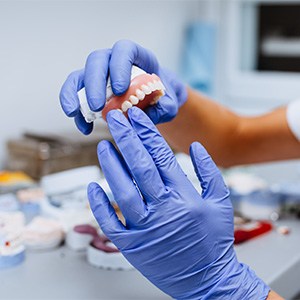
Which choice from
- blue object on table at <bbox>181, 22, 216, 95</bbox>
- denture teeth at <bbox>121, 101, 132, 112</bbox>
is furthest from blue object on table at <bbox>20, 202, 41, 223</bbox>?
blue object on table at <bbox>181, 22, 216, 95</bbox>

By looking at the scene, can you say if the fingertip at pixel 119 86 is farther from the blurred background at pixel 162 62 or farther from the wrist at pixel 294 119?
the wrist at pixel 294 119

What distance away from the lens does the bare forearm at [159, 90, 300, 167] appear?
147cm

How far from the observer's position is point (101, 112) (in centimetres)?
101

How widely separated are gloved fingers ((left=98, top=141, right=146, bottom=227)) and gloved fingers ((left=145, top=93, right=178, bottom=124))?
0.55 feet

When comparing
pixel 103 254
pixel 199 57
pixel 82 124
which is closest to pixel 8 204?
pixel 103 254

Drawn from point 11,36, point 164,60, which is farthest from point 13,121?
point 164,60

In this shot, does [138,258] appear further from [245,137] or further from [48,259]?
[245,137]

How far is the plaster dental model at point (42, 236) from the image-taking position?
127cm

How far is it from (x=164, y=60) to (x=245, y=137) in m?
0.96

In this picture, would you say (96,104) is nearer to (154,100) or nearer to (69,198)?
(154,100)

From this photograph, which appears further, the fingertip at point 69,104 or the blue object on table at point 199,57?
the blue object on table at point 199,57

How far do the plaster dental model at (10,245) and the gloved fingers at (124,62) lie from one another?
1.31ft

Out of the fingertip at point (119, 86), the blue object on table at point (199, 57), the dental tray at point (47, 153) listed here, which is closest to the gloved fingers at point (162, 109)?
the fingertip at point (119, 86)

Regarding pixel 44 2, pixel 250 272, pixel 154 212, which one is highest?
pixel 44 2
